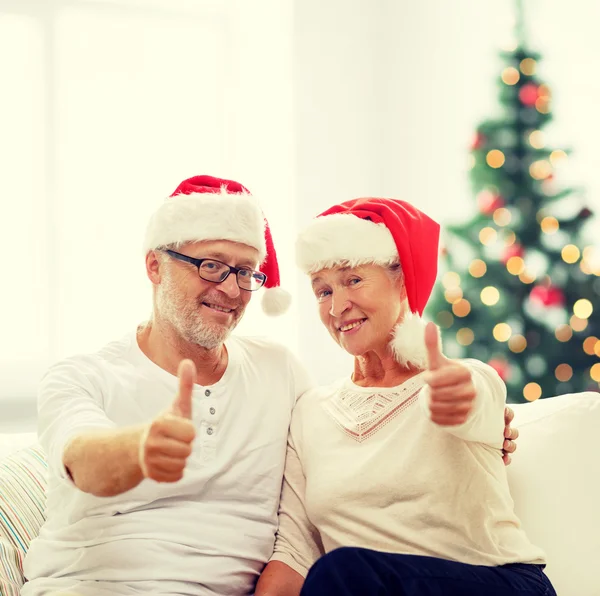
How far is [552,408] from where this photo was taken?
86.5 inches

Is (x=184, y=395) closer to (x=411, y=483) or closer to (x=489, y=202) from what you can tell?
(x=411, y=483)

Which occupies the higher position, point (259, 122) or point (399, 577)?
point (259, 122)

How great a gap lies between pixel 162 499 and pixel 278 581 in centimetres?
33

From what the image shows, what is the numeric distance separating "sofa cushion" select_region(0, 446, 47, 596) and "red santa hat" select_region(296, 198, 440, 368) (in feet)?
3.15

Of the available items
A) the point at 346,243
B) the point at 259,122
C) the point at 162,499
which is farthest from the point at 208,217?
the point at 259,122

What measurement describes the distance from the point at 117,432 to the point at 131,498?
502 millimetres

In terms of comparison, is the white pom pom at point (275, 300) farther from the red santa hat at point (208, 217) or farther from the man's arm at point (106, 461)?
the man's arm at point (106, 461)

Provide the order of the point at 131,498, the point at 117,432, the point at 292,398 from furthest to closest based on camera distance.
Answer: the point at 292,398 → the point at 131,498 → the point at 117,432

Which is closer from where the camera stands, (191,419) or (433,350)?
(433,350)

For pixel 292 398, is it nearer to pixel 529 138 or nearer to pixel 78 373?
pixel 78 373

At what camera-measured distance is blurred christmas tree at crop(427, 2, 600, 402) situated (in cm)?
336

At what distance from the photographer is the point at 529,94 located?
11.5ft

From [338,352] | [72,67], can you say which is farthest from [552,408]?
[72,67]

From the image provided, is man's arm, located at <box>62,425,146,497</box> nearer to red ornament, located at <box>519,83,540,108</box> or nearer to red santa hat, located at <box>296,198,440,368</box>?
red santa hat, located at <box>296,198,440,368</box>
